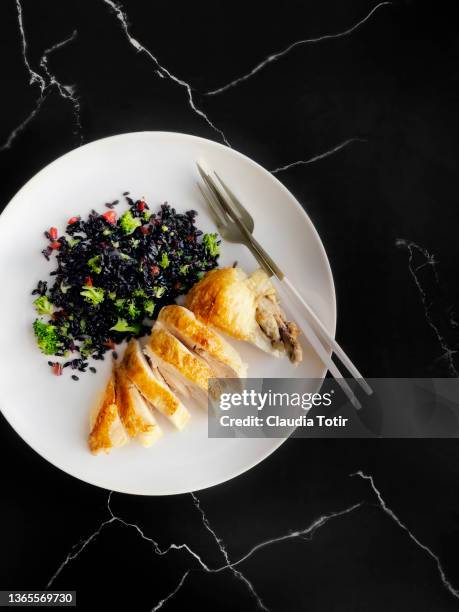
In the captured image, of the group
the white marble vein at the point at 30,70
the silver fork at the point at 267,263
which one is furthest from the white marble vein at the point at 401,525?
the white marble vein at the point at 30,70

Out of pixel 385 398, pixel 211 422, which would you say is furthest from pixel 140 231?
pixel 385 398

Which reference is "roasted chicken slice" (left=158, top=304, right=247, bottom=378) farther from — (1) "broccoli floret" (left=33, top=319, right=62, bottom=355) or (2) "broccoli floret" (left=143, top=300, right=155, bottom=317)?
(1) "broccoli floret" (left=33, top=319, right=62, bottom=355)

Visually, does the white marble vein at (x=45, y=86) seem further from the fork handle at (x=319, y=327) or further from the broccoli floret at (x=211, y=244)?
the fork handle at (x=319, y=327)

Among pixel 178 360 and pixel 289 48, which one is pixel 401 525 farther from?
pixel 289 48

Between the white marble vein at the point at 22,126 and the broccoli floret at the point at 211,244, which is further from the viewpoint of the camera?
the white marble vein at the point at 22,126

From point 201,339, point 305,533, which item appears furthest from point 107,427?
point 305,533
